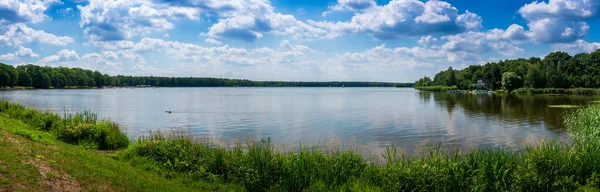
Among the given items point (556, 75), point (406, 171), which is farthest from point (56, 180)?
point (556, 75)

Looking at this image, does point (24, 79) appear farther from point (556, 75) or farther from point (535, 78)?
point (556, 75)

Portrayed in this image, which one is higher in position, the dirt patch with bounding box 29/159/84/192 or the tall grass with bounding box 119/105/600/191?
the dirt patch with bounding box 29/159/84/192

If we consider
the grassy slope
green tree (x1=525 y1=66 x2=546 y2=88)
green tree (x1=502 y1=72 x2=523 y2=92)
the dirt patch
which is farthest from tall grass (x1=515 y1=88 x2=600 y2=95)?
the dirt patch

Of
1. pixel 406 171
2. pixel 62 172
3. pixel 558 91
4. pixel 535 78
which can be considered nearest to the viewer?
pixel 62 172

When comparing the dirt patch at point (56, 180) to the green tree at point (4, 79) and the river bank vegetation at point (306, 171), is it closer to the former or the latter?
the river bank vegetation at point (306, 171)

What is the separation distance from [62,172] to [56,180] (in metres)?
0.84

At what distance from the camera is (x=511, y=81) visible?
148125 millimetres

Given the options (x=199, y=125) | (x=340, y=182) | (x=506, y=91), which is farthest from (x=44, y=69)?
(x=340, y=182)

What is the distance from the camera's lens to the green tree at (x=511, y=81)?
14762 centimetres

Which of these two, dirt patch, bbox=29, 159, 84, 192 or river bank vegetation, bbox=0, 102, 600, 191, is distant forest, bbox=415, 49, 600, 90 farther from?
dirt patch, bbox=29, 159, 84, 192

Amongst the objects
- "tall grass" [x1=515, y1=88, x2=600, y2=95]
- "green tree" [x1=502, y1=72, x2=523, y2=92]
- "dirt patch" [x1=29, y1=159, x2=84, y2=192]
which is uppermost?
"green tree" [x1=502, y1=72, x2=523, y2=92]

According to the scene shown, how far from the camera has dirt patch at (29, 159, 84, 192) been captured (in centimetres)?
1146

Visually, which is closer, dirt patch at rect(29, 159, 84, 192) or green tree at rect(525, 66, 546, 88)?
dirt patch at rect(29, 159, 84, 192)

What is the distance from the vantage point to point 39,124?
25.8m
